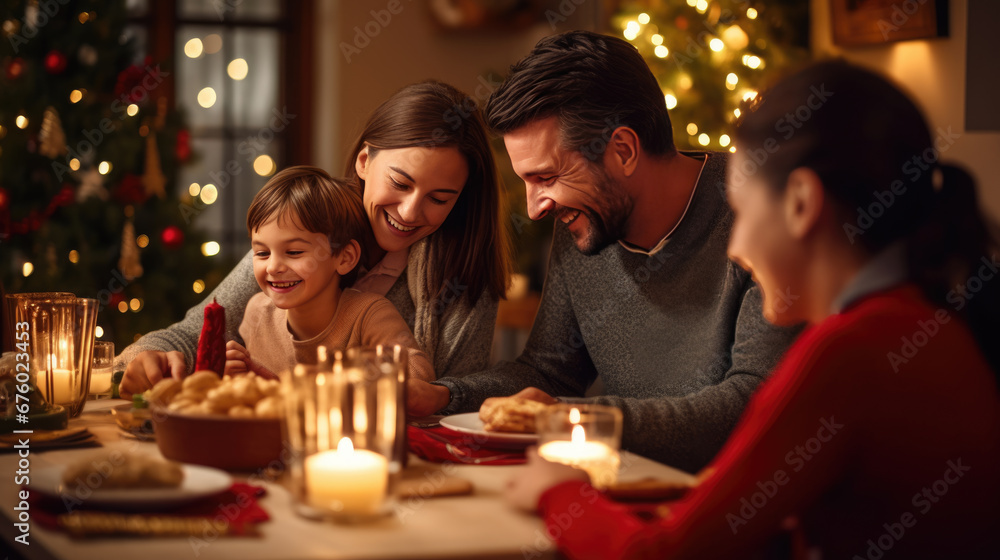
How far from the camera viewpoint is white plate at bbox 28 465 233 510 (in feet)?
3.17

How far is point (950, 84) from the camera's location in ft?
10.9

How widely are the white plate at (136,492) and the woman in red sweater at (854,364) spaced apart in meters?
0.39

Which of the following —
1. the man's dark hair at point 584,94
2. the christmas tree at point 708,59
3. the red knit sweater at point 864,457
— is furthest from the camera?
the christmas tree at point 708,59

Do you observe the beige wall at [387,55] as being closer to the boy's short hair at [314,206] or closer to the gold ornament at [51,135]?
the gold ornament at [51,135]

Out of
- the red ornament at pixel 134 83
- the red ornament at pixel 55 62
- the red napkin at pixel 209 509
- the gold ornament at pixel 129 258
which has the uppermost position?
the red ornament at pixel 55 62

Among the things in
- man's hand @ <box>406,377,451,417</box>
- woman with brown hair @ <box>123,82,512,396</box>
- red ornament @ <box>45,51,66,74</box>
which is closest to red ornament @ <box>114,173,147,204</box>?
red ornament @ <box>45,51,66,74</box>

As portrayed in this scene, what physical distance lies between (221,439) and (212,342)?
374mm

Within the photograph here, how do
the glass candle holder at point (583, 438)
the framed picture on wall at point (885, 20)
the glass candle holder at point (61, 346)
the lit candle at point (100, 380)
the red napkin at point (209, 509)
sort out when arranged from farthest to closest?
the framed picture on wall at point (885, 20), the lit candle at point (100, 380), the glass candle holder at point (61, 346), the glass candle holder at point (583, 438), the red napkin at point (209, 509)

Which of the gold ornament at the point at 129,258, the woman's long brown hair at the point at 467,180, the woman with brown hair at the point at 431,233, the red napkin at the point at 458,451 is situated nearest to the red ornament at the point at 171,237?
the gold ornament at the point at 129,258

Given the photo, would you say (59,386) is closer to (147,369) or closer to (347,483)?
(147,369)

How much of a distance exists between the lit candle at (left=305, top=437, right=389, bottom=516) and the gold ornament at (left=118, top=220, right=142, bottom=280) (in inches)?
122

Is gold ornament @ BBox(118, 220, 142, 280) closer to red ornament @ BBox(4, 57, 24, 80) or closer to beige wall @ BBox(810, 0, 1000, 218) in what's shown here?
red ornament @ BBox(4, 57, 24, 80)

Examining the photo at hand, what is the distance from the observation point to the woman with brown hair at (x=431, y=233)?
1.90 m

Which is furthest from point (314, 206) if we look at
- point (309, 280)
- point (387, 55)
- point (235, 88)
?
point (235, 88)
